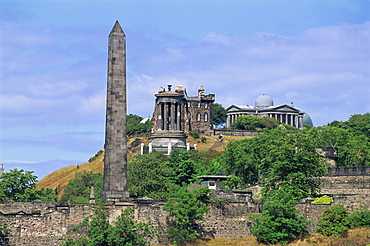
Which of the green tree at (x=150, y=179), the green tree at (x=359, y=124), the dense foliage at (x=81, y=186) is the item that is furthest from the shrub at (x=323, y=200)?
the green tree at (x=359, y=124)

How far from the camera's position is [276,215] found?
6538 cm

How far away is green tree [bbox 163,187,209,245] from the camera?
210ft

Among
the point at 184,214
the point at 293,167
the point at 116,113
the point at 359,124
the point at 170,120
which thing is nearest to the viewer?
the point at 116,113

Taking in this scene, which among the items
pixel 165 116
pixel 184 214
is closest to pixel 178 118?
pixel 165 116

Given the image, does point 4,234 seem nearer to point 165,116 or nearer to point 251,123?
point 165,116

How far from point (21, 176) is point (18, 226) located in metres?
24.9

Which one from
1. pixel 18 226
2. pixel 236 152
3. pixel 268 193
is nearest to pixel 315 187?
pixel 268 193

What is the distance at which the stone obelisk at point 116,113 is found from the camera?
63250mm

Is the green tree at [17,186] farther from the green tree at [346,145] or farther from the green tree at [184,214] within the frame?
the green tree at [346,145]

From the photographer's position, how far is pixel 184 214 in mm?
65000

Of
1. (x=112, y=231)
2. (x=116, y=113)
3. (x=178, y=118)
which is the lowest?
(x=112, y=231)

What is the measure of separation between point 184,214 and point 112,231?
721 cm

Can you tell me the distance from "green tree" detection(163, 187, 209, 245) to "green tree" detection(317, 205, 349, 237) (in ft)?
30.3

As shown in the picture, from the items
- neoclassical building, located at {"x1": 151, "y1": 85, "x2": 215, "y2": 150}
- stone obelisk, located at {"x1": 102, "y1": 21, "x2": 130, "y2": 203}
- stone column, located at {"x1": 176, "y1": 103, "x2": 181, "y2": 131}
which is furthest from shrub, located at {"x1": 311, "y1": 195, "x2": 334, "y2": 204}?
stone column, located at {"x1": 176, "y1": 103, "x2": 181, "y2": 131}
